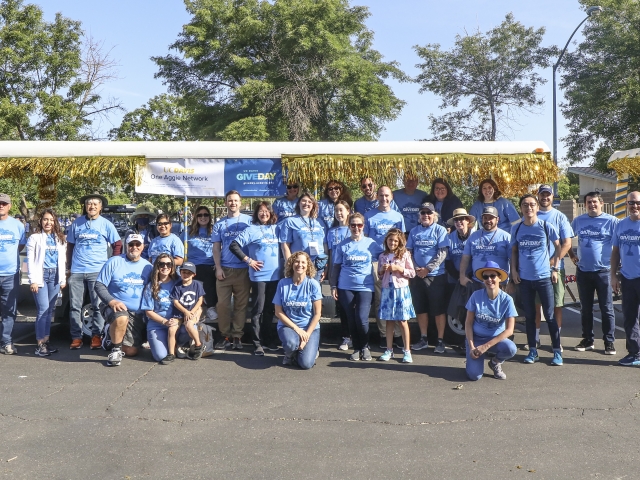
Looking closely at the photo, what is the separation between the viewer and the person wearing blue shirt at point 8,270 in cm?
717

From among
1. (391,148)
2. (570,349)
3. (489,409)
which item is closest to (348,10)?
(391,148)

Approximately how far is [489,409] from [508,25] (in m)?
24.7

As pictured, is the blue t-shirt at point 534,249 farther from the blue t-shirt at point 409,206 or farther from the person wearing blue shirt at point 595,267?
the blue t-shirt at point 409,206

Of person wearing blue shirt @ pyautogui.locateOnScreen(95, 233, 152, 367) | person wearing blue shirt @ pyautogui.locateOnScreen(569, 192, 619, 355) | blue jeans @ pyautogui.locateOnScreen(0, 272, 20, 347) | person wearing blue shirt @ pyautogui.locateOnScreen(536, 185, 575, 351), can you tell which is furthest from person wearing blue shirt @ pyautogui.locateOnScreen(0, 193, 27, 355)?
person wearing blue shirt @ pyautogui.locateOnScreen(569, 192, 619, 355)

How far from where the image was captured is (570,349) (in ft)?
24.1

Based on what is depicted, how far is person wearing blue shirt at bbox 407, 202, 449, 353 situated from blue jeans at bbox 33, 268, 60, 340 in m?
4.12

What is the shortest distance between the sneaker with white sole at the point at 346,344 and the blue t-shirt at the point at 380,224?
3.93 feet

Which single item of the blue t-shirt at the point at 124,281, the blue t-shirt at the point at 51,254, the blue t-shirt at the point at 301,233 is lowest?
the blue t-shirt at the point at 124,281

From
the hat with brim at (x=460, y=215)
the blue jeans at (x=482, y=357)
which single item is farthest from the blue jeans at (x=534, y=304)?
the hat with brim at (x=460, y=215)

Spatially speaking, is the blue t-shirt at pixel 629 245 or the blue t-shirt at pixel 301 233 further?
the blue t-shirt at pixel 301 233

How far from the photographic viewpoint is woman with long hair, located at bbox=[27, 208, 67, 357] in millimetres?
7137

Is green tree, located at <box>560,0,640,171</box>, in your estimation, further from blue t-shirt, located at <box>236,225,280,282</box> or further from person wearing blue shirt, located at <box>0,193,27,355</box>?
person wearing blue shirt, located at <box>0,193,27,355</box>

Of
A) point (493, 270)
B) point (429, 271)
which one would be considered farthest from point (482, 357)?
point (429, 271)

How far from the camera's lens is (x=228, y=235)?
7.42 m
